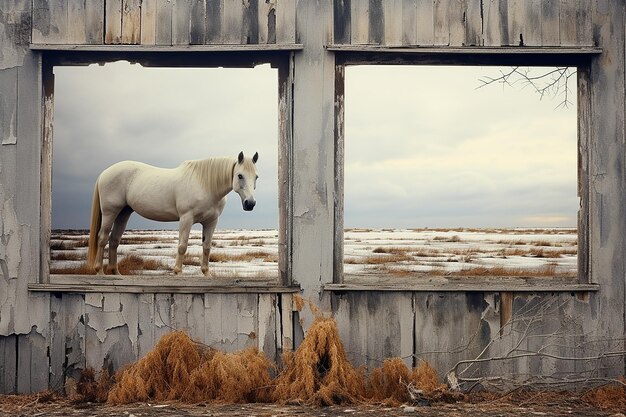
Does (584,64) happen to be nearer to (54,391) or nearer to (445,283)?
(445,283)

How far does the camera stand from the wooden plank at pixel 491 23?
5195 millimetres

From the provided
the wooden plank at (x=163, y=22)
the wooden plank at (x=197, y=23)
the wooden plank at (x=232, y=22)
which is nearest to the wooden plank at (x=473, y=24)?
the wooden plank at (x=232, y=22)

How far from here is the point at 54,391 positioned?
5.15 meters

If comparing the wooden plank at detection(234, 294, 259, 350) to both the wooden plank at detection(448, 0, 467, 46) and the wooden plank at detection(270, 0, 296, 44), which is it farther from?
the wooden plank at detection(448, 0, 467, 46)

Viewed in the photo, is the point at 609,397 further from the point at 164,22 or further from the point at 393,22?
the point at 164,22

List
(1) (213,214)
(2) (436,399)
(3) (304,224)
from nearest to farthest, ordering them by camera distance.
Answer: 1. (2) (436,399)
2. (3) (304,224)
3. (1) (213,214)

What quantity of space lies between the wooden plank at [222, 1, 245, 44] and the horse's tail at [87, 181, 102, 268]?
10.9ft

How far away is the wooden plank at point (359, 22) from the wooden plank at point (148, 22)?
4.74 feet

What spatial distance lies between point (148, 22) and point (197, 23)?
36 cm

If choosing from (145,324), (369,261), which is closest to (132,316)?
(145,324)

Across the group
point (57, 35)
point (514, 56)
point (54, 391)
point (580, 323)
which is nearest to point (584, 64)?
point (514, 56)

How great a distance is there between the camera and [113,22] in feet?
17.2

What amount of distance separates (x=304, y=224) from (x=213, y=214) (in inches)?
110

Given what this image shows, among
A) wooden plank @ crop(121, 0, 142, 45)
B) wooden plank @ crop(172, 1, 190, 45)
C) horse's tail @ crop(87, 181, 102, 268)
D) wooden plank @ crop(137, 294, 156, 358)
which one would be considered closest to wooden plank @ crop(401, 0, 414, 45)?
wooden plank @ crop(172, 1, 190, 45)
